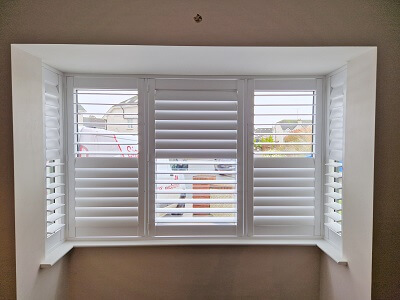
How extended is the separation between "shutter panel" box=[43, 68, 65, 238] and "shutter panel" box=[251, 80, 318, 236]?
1.51 meters

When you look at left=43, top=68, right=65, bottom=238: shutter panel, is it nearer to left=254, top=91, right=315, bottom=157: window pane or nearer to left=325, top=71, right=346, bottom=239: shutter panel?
left=254, top=91, right=315, bottom=157: window pane

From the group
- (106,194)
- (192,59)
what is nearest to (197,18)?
(192,59)

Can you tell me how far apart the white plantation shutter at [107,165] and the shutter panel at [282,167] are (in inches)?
37.4

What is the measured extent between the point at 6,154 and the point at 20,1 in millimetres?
855

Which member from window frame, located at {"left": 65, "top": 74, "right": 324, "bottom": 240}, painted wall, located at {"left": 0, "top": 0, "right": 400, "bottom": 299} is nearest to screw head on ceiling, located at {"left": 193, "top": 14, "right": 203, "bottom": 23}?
painted wall, located at {"left": 0, "top": 0, "right": 400, "bottom": 299}

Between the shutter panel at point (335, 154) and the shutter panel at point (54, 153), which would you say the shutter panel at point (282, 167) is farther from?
the shutter panel at point (54, 153)

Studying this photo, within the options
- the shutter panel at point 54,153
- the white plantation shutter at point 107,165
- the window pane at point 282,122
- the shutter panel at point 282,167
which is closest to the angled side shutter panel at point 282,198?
the shutter panel at point 282,167

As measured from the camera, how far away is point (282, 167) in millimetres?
2619

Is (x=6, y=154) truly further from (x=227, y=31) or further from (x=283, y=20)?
(x=283, y=20)

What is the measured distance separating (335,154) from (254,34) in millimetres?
1140

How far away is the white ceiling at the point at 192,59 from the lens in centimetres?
191

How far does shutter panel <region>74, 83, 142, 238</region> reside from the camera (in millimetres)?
2561

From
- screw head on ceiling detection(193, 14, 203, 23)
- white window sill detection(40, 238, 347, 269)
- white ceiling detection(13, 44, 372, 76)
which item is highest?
screw head on ceiling detection(193, 14, 203, 23)

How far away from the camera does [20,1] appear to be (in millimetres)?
1804
